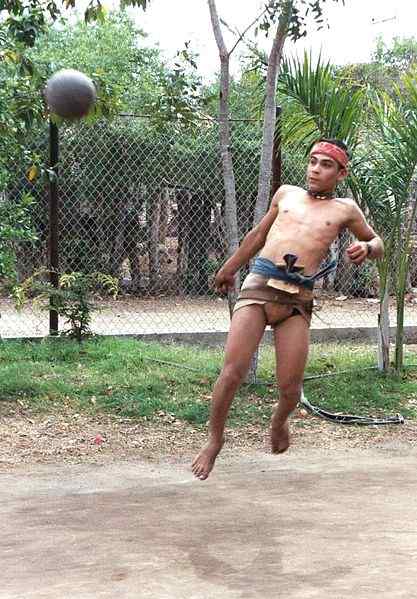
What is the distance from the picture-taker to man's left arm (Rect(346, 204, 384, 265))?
186 inches

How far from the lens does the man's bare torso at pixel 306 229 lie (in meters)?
4.94

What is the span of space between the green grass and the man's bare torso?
2560 millimetres

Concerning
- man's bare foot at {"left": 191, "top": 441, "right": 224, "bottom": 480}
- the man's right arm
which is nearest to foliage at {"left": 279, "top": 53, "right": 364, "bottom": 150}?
the man's right arm

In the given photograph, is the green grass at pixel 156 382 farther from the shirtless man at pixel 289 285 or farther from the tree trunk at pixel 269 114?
the shirtless man at pixel 289 285

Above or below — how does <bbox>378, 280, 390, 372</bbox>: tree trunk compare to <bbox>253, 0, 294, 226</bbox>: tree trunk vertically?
below

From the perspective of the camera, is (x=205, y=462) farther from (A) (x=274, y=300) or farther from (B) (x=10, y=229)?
(B) (x=10, y=229)

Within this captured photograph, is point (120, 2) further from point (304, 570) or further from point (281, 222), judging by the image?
point (304, 570)

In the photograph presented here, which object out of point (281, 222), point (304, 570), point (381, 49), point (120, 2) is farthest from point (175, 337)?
point (381, 49)

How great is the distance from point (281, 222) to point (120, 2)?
8.93 feet

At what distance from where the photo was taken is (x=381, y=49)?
18.9 m

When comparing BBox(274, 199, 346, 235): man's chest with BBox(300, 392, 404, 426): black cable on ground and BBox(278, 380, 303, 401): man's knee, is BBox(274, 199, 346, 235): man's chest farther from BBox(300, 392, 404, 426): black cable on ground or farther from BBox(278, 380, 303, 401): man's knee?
BBox(300, 392, 404, 426): black cable on ground

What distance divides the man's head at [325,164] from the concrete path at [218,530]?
1.81 m

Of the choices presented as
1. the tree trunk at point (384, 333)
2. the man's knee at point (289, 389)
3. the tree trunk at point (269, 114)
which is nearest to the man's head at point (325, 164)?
the man's knee at point (289, 389)

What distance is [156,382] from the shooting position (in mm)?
7754
